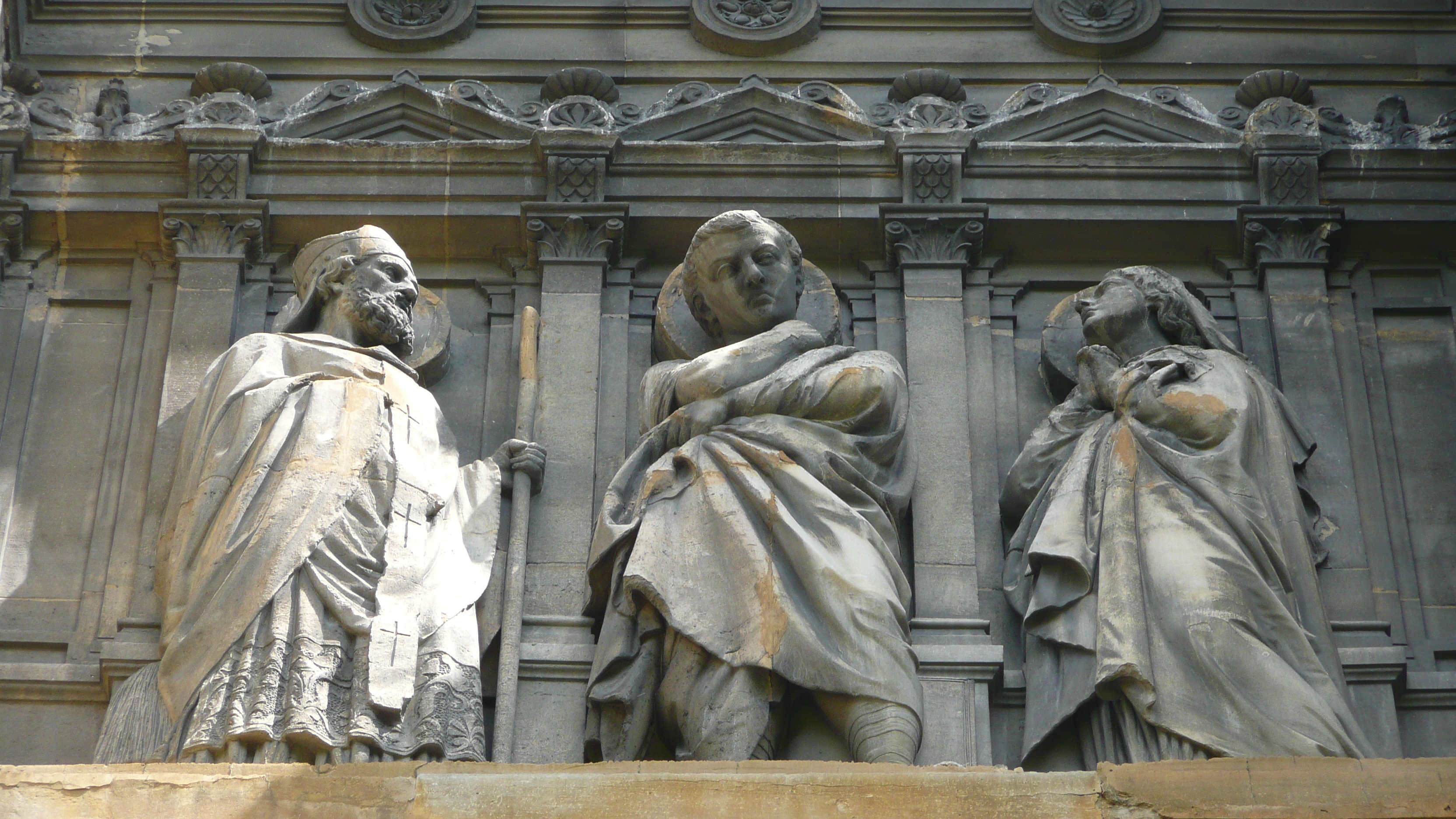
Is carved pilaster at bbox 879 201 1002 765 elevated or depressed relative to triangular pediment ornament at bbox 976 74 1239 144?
depressed

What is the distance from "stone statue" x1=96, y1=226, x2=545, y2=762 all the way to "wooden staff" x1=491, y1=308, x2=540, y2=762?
10 cm

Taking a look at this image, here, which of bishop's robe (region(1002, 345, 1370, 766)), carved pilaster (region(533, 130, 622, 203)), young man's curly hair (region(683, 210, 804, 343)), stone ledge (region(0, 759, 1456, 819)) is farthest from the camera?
carved pilaster (region(533, 130, 622, 203))

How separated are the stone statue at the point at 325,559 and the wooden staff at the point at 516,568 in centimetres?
10

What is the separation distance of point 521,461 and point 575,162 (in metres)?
2.14

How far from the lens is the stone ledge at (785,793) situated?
10266 mm

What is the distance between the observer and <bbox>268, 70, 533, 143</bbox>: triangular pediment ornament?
15.1 metres

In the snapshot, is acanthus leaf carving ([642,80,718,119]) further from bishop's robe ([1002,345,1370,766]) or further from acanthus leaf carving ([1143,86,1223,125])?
bishop's robe ([1002,345,1370,766])

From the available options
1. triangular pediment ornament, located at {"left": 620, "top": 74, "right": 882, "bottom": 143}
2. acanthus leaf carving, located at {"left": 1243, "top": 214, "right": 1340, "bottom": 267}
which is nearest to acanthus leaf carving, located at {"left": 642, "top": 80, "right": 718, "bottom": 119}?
triangular pediment ornament, located at {"left": 620, "top": 74, "right": 882, "bottom": 143}

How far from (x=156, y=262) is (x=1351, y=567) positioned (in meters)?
6.64

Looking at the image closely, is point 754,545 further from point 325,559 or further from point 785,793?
point 785,793

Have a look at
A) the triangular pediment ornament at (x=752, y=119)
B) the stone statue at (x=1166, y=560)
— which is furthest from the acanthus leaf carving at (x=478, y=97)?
the stone statue at (x=1166, y=560)

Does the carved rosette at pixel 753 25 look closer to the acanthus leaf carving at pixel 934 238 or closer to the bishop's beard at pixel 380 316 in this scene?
the acanthus leaf carving at pixel 934 238

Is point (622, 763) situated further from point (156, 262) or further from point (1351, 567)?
point (156, 262)

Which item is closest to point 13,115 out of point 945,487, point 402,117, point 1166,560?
point 402,117
